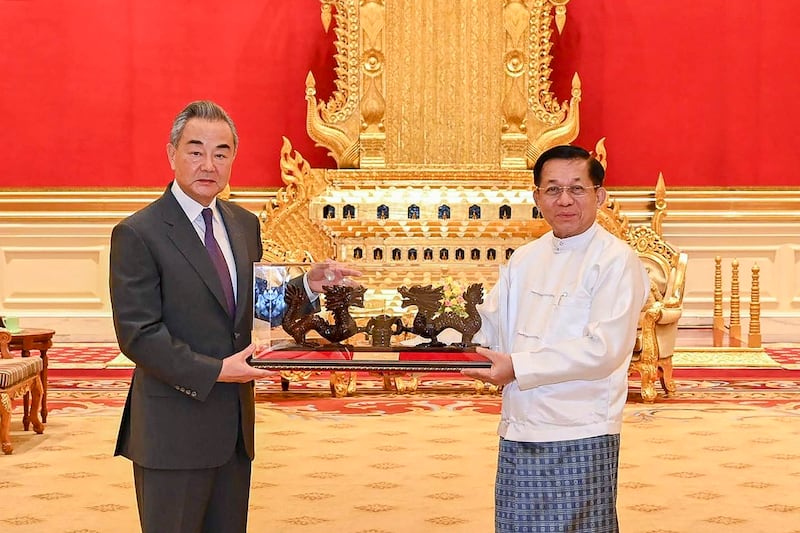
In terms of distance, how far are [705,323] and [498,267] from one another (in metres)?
7.09

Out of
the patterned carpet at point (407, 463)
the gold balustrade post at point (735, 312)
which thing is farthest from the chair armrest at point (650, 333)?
the gold balustrade post at point (735, 312)

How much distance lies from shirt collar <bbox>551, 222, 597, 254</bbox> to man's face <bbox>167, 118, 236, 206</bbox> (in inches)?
33.4

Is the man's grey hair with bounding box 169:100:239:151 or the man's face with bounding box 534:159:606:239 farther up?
the man's grey hair with bounding box 169:100:239:151

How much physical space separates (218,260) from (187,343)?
0.74ft

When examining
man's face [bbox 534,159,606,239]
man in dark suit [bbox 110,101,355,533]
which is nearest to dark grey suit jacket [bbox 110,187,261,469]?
man in dark suit [bbox 110,101,355,533]

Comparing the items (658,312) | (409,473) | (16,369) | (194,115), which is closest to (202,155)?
(194,115)

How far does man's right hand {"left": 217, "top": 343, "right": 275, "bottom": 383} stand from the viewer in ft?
7.95

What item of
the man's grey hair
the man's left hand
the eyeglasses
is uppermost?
the man's grey hair

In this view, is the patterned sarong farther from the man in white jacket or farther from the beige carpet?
the beige carpet

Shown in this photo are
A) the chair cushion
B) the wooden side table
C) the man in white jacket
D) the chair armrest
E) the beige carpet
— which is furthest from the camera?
the chair armrest

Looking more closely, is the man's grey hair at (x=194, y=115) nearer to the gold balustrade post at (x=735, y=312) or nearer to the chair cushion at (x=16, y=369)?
the chair cushion at (x=16, y=369)

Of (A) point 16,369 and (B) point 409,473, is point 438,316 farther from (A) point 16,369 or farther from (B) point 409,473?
(A) point 16,369

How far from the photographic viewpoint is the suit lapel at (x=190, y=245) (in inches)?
97.6

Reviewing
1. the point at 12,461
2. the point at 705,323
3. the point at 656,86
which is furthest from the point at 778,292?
the point at 12,461
